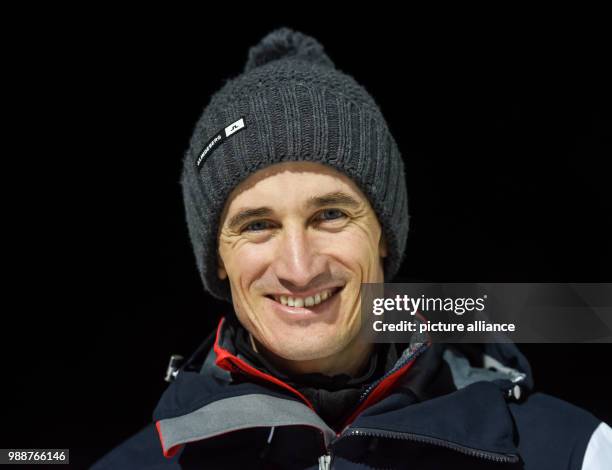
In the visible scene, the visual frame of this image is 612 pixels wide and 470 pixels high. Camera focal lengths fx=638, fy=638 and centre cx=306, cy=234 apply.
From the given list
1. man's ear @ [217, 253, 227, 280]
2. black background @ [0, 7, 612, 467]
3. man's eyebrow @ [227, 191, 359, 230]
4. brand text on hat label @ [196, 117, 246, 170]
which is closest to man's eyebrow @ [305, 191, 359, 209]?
man's eyebrow @ [227, 191, 359, 230]

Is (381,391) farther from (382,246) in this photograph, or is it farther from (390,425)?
(382,246)

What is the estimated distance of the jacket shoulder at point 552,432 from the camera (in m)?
1.76

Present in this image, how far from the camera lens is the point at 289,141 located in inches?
74.6

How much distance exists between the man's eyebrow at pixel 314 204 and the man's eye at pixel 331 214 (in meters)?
0.03

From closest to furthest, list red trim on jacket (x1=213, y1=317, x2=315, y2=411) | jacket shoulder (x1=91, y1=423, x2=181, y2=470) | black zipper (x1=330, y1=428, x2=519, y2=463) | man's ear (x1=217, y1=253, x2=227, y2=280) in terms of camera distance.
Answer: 1. black zipper (x1=330, y1=428, x2=519, y2=463)
2. red trim on jacket (x1=213, y1=317, x2=315, y2=411)
3. jacket shoulder (x1=91, y1=423, x2=181, y2=470)
4. man's ear (x1=217, y1=253, x2=227, y2=280)

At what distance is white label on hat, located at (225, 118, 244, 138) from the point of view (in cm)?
196

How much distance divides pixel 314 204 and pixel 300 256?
0.54 feet

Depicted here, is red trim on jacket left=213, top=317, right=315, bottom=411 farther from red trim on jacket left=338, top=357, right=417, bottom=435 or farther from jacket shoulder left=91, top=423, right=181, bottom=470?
jacket shoulder left=91, top=423, right=181, bottom=470

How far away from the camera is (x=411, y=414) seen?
175 centimetres

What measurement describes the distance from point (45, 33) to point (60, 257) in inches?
41.6

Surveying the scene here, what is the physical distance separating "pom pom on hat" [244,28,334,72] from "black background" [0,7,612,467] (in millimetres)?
785

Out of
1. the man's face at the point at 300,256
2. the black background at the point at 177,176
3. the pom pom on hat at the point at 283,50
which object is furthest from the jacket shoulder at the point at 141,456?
the pom pom on hat at the point at 283,50

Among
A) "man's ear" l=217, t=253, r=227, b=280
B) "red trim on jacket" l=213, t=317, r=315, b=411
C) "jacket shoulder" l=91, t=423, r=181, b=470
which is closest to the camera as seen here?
"red trim on jacket" l=213, t=317, r=315, b=411

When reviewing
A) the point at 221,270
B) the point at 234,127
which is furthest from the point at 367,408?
the point at 234,127
